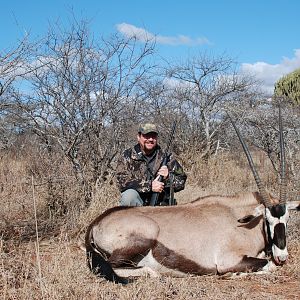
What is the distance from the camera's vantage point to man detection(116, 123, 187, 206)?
5293 millimetres

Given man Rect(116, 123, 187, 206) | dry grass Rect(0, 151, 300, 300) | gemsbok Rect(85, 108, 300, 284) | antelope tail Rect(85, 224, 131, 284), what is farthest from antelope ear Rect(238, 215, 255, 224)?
antelope tail Rect(85, 224, 131, 284)

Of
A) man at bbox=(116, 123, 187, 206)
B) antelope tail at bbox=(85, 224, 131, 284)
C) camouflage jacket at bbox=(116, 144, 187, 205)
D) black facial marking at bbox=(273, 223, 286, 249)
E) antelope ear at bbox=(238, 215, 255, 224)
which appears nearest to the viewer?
antelope tail at bbox=(85, 224, 131, 284)

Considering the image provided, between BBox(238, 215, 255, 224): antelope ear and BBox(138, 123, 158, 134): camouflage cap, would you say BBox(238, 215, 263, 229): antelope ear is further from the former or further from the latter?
BBox(138, 123, 158, 134): camouflage cap

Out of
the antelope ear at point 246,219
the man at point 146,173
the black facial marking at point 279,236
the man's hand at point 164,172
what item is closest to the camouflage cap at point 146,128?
the man at point 146,173

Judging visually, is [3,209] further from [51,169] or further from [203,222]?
[203,222]

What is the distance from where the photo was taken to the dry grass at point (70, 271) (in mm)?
3490

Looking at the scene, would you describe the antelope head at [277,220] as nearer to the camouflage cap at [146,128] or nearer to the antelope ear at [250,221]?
the antelope ear at [250,221]

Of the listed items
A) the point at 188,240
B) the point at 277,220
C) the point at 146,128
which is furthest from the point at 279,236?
the point at 146,128

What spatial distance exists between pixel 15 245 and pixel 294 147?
17.6 ft

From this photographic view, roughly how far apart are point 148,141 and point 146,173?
1.21 ft

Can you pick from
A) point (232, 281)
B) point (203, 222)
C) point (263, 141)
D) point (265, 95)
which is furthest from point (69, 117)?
point (265, 95)

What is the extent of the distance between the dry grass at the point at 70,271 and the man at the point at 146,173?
29.4 inches

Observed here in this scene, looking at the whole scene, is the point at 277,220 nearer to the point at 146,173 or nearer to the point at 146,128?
the point at 146,173

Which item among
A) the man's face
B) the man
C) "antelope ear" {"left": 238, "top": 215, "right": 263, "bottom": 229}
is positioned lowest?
"antelope ear" {"left": 238, "top": 215, "right": 263, "bottom": 229}
